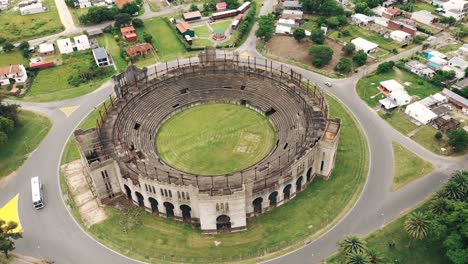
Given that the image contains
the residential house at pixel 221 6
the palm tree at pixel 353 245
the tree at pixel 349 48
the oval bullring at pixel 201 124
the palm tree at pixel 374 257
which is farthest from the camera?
the residential house at pixel 221 6

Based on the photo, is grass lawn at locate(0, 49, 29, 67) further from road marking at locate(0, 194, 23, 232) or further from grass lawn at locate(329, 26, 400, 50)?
grass lawn at locate(329, 26, 400, 50)

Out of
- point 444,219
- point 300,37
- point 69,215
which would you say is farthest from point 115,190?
point 300,37

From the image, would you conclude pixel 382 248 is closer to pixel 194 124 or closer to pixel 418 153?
pixel 418 153

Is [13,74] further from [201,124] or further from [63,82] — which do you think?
[201,124]

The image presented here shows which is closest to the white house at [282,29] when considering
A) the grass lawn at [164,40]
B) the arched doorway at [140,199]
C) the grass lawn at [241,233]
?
the grass lawn at [164,40]

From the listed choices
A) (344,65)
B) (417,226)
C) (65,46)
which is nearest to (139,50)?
(65,46)

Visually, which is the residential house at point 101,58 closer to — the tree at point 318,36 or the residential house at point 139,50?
the residential house at point 139,50
